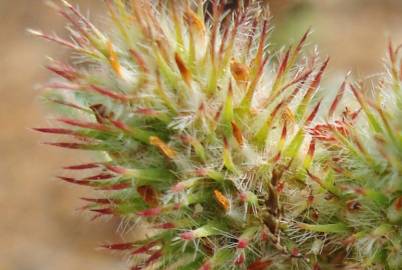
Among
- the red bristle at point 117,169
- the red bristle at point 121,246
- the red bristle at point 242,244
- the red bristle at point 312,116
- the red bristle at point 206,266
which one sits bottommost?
the red bristle at point 121,246

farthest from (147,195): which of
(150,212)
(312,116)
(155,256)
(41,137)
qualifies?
(41,137)

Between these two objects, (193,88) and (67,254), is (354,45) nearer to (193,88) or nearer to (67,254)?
(67,254)

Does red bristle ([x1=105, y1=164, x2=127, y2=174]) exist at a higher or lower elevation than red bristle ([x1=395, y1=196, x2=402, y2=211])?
lower

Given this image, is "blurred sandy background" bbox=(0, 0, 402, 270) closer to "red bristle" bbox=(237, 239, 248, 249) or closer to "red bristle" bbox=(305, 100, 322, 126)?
A: "red bristle" bbox=(305, 100, 322, 126)

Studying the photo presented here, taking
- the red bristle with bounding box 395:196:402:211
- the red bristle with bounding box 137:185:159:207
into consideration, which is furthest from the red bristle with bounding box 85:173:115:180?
the red bristle with bounding box 395:196:402:211

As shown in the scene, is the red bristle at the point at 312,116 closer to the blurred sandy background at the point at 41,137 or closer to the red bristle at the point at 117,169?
the red bristle at the point at 117,169

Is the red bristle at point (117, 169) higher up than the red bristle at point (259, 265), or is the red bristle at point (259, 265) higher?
the red bristle at point (117, 169)

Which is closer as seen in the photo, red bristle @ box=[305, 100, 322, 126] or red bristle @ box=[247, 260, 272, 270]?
red bristle @ box=[247, 260, 272, 270]

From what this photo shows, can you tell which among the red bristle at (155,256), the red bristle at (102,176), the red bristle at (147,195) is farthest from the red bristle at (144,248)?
the red bristle at (102,176)
